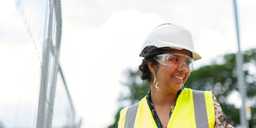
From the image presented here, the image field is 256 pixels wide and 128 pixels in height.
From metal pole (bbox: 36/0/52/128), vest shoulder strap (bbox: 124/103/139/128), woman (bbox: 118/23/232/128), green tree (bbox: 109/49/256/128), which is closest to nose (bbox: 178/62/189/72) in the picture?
woman (bbox: 118/23/232/128)

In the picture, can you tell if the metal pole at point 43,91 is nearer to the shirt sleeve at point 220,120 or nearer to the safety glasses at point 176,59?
the safety glasses at point 176,59

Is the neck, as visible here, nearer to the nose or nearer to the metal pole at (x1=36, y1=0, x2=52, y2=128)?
the nose

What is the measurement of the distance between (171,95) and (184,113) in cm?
14

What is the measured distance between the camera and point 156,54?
2.94m

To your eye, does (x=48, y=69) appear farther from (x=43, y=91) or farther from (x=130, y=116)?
(x=130, y=116)

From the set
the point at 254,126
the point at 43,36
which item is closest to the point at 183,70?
the point at 43,36

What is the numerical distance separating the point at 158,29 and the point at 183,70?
203mm

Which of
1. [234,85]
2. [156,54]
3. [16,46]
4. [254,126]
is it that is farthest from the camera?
[234,85]

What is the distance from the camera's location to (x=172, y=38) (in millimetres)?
2844

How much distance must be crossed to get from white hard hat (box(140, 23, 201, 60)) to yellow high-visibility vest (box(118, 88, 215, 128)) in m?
0.17

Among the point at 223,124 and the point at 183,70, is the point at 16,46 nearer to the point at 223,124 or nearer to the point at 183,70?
the point at 183,70

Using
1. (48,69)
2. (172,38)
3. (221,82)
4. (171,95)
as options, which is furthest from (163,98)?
(221,82)

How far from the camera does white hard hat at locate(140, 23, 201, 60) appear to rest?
9.30ft

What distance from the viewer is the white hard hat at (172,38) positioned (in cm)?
283
